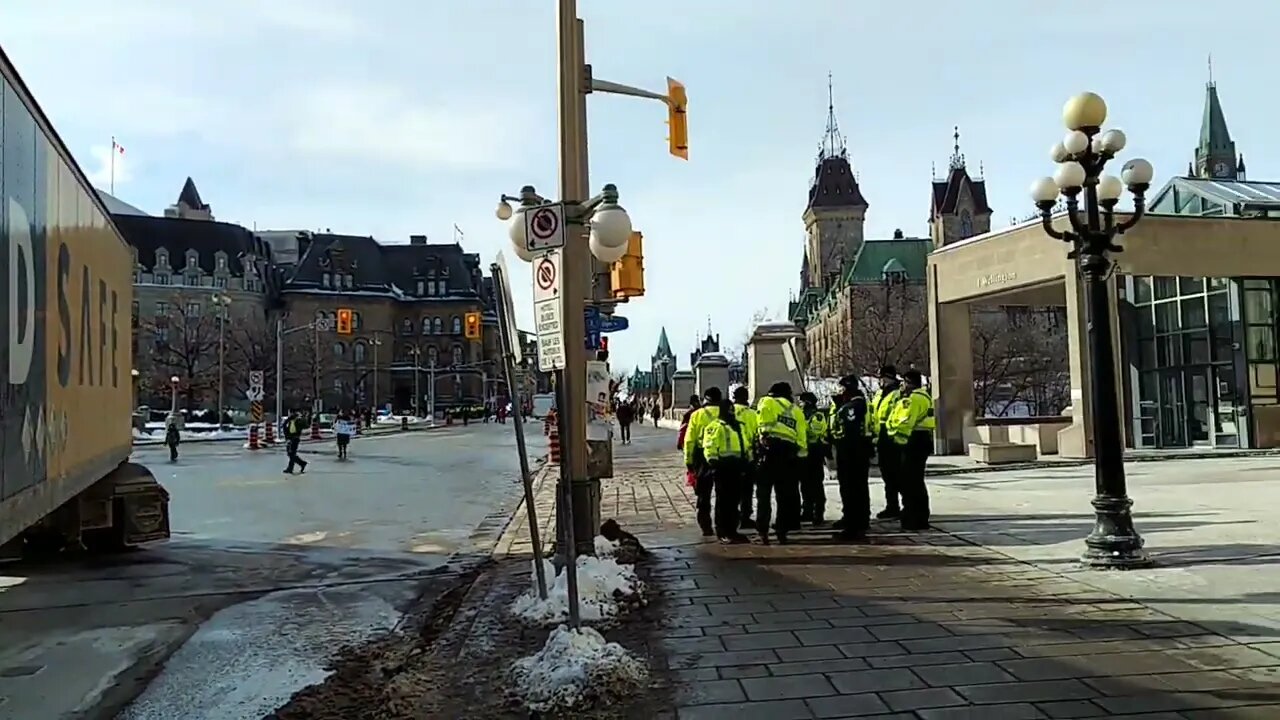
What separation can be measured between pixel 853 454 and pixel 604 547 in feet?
11.4

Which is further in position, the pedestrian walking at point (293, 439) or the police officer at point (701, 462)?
the pedestrian walking at point (293, 439)

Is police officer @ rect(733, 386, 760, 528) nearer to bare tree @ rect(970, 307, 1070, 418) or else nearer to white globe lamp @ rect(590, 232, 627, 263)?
white globe lamp @ rect(590, 232, 627, 263)

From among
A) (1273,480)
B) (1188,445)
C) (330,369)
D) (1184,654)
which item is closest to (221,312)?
(330,369)

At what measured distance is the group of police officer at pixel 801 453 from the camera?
11.7 meters

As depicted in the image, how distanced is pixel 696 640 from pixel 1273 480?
13868 millimetres

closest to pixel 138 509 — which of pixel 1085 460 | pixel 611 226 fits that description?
pixel 611 226

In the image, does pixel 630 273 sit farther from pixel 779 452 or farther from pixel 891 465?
pixel 891 465

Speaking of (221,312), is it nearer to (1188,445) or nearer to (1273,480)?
(1188,445)

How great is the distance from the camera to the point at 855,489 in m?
11.9

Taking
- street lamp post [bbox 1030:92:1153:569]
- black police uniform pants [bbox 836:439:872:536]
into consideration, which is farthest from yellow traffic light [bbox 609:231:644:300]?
street lamp post [bbox 1030:92:1153:569]

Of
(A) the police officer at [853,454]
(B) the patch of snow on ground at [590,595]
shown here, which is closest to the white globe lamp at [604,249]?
(B) the patch of snow on ground at [590,595]

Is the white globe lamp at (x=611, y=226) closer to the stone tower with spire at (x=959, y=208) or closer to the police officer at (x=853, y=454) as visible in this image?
the police officer at (x=853, y=454)

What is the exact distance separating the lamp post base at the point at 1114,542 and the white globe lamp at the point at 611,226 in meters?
4.87

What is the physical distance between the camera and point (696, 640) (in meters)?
7.23
